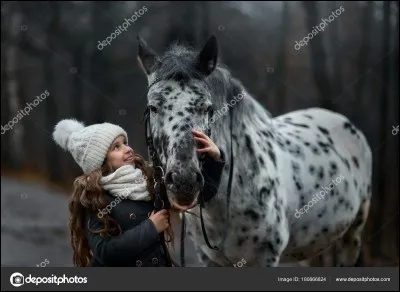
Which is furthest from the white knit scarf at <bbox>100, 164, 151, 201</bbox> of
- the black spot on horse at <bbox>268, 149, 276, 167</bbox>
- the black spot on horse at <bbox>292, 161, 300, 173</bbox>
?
the black spot on horse at <bbox>292, 161, 300, 173</bbox>

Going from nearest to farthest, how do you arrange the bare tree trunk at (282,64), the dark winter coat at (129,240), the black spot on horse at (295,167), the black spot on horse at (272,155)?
1. the dark winter coat at (129,240)
2. the black spot on horse at (272,155)
3. the black spot on horse at (295,167)
4. the bare tree trunk at (282,64)

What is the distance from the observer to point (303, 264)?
8.32 ft

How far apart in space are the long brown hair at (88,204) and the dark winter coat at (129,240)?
15mm

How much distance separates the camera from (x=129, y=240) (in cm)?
151

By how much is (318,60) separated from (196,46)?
467mm

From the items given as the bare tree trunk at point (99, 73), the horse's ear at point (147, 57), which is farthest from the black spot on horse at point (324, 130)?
the horse's ear at point (147, 57)

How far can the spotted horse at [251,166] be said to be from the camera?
64.0 inches

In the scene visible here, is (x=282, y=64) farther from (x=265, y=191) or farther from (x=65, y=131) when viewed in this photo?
(x=65, y=131)

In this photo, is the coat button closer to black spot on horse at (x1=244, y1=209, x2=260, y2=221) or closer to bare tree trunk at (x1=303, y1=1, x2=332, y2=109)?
black spot on horse at (x1=244, y1=209, x2=260, y2=221)

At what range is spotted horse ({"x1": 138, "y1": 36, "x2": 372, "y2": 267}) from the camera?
5.33ft

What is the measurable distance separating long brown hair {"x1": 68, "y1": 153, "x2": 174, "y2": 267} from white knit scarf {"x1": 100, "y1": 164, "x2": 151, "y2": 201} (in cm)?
2

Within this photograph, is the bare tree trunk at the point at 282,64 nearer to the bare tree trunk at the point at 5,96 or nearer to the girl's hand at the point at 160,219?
the bare tree trunk at the point at 5,96

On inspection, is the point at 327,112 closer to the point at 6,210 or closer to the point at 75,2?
the point at 75,2

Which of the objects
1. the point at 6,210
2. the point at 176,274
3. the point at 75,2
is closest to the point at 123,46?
the point at 75,2
